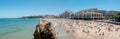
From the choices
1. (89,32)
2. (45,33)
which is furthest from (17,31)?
(45,33)

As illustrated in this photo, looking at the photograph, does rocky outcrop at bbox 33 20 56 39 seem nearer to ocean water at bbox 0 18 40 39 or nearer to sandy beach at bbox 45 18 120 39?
sandy beach at bbox 45 18 120 39

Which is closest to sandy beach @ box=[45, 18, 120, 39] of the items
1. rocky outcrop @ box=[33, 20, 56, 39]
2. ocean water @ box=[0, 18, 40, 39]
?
ocean water @ box=[0, 18, 40, 39]

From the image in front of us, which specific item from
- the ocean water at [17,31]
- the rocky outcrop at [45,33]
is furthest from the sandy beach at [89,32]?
the rocky outcrop at [45,33]

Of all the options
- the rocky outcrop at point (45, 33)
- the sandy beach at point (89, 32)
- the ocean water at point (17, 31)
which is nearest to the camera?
the rocky outcrop at point (45, 33)

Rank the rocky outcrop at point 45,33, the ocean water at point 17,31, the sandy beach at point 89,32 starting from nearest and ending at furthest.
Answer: the rocky outcrop at point 45,33 → the sandy beach at point 89,32 → the ocean water at point 17,31

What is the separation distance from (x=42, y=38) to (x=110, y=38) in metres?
13.3

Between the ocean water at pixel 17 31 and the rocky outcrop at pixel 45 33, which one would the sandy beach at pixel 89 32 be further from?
the rocky outcrop at pixel 45 33

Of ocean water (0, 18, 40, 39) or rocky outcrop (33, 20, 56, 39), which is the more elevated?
rocky outcrop (33, 20, 56, 39)

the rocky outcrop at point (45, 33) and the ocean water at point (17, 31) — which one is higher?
the rocky outcrop at point (45, 33)

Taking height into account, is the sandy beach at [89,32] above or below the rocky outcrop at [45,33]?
below

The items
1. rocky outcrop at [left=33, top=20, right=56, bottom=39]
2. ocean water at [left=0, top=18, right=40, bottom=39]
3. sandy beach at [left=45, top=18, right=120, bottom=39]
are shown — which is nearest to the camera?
rocky outcrop at [left=33, top=20, right=56, bottom=39]

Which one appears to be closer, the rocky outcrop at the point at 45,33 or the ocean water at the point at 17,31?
the rocky outcrop at the point at 45,33

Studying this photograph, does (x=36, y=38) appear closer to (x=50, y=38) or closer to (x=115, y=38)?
(x=50, y=38)

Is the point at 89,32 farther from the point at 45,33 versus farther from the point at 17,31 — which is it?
the point at 45,33
